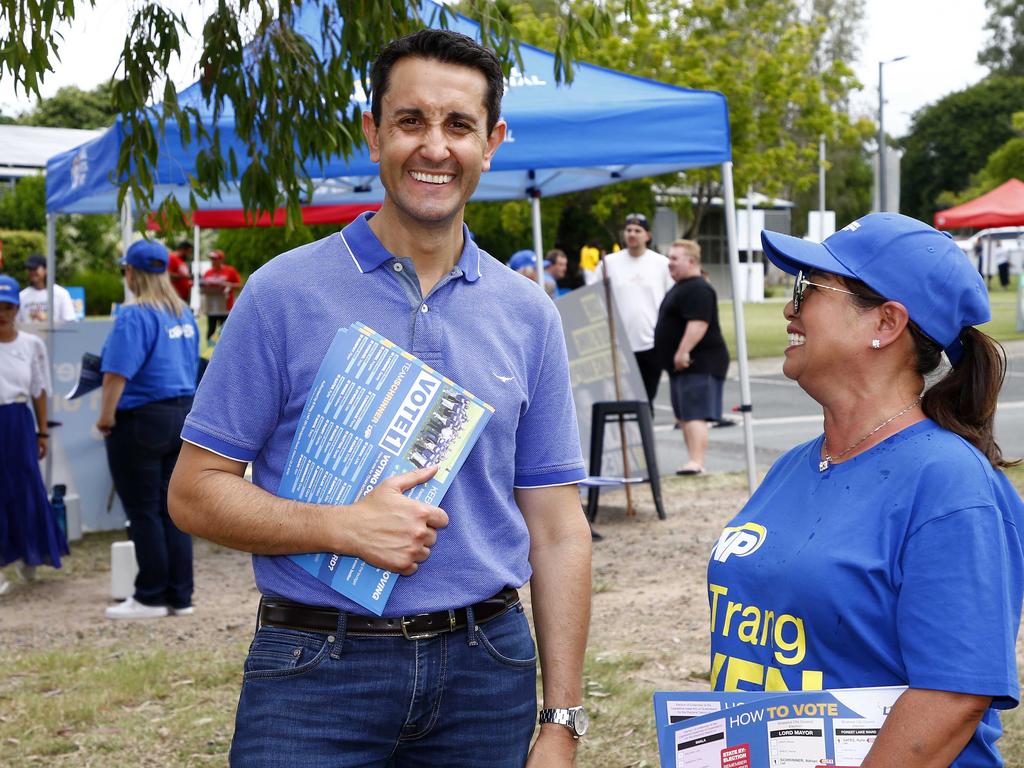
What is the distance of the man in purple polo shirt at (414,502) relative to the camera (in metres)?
2.10

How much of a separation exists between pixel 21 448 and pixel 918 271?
6713mm

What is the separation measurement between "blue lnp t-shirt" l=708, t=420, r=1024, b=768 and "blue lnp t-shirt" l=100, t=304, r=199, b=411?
5291 mm

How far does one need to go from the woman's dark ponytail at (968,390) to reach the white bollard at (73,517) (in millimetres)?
8079

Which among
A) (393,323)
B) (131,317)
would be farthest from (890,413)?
(131,317)


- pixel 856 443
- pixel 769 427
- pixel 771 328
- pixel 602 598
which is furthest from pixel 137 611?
pixel 771 328

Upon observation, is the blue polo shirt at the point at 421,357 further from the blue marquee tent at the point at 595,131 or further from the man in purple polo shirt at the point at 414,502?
the blue marquee tent at the point at 595,131

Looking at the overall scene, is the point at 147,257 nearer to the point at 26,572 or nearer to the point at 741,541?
the point at 26,572

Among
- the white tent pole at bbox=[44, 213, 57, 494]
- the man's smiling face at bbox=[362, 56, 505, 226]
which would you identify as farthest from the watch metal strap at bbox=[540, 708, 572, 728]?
the white tent pole at bbox=[44, 213, 57, 494]

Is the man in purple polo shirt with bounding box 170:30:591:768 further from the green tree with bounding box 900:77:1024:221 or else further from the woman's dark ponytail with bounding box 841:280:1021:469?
the green tree with bounding box 900:77:1024:221

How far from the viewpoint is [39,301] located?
48.9 feet

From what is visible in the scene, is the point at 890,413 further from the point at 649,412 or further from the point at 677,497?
the point at 677,497

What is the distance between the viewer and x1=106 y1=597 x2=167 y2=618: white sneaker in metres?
7.06

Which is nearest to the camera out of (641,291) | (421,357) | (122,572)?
(421,357)

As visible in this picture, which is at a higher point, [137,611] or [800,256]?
[800,256]
